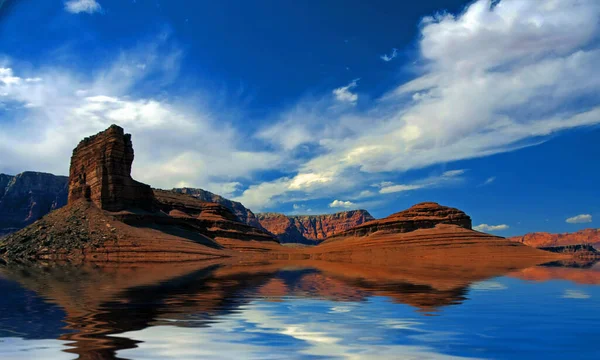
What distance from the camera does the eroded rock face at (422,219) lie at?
111 metres

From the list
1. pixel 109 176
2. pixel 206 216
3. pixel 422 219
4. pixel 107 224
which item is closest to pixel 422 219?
pixel 422 219

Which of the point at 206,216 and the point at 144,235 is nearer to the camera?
the point at 144,235

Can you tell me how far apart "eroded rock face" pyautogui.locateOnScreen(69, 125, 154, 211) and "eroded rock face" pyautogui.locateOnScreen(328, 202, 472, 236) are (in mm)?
71184

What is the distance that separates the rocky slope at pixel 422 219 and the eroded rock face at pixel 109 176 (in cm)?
7098

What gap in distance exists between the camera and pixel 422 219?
112812 mm

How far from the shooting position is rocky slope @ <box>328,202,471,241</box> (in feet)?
365

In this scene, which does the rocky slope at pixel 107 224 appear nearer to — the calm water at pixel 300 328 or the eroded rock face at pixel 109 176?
the eroded rock face at pixel 109 176

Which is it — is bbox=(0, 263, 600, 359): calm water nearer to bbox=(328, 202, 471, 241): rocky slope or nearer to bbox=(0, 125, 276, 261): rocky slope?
bbox=(0, 125, 276, 261): rocky slope

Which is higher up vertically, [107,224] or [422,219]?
[422,219]

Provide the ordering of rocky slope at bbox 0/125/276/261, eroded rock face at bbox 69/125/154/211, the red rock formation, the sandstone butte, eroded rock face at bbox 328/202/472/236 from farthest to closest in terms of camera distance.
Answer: the red rock formation, eroded rock face at bbox 328/202/472/236, eroded rock face at bbox 69/125/154/211, the sandstone butte, rocky slope at bbox 0/125/276/261

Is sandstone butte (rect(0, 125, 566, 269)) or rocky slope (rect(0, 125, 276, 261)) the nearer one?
rocky slope (rect(0, 125, 276, 261))

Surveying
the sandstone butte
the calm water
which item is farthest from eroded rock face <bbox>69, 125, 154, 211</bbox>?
the calm water

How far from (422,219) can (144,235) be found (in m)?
78.9

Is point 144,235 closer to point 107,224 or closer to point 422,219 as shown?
point 107,224
